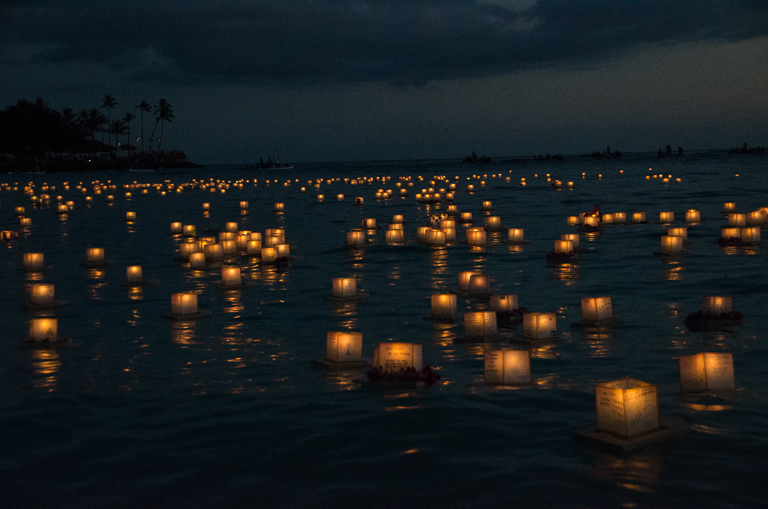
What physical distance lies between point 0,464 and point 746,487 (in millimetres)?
7368

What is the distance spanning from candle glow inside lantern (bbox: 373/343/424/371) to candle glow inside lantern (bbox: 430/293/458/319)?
484 centimetres

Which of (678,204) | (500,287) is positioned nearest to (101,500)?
(500,287)

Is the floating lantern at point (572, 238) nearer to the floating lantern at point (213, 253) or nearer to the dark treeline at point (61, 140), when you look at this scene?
the floating lantern at point (213, 253)

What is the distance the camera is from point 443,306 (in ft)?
52.1

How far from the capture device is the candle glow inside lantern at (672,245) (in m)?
24.8

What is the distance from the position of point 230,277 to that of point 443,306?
6.98 meters

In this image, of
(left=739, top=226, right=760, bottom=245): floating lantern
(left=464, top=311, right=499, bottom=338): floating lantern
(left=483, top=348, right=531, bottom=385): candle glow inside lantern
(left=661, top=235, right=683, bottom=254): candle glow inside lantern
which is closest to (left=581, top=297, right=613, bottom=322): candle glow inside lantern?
(left=464, top=311, right=499, bottom=338): floating lantern

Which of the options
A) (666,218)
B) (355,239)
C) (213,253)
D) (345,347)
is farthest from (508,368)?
(666,218)

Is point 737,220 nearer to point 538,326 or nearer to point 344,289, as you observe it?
point 344,289

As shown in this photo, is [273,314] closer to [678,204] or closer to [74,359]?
[74,359]

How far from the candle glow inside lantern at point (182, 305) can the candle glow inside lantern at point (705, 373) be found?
10267mm

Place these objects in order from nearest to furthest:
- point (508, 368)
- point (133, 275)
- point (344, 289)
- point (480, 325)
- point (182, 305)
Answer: point (508, 368) < point (480, 325) < point (182, 305) < point (344, 289) < point (133, 275)

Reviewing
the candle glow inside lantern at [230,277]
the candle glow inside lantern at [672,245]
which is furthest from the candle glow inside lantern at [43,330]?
the candle glow inside lantern at [672,245]

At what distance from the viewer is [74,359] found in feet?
43.7
